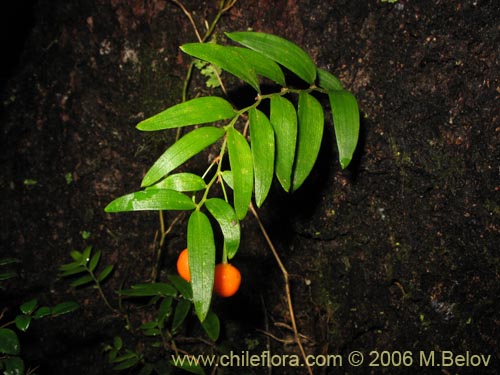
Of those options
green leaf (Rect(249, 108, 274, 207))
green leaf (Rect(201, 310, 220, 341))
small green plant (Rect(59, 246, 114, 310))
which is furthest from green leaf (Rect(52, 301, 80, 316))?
green leaf (Rect(249, 108, 274, 207))

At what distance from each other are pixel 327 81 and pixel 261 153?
1.28 feet

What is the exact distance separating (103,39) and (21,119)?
464 mm

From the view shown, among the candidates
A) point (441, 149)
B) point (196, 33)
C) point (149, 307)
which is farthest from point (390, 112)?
point (149, 307)

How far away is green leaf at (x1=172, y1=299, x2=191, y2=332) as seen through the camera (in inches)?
57.5

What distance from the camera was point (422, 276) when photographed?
1408 millimetres

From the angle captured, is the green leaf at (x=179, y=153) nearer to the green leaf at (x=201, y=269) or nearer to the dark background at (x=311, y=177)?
the green leaf at (x=201, y=269)

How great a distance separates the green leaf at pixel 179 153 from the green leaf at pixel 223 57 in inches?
6.0

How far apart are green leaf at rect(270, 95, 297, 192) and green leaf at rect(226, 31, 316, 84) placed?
0.12 metres

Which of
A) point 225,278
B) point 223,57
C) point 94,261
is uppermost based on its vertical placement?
point 223,57

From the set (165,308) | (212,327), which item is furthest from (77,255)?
(212,327)

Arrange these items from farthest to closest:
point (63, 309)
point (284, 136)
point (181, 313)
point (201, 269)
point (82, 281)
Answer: point (82, 281), point (181, 313), point (63, 309), point (284, 136), point (201, 269)

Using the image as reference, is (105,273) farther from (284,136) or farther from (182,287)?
(284,136)

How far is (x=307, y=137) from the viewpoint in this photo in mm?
1088

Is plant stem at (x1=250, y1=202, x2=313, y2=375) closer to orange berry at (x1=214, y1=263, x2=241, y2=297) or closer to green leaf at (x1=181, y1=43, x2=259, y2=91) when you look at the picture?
orange berry at (x1=214, y1=263, x2=241, y2=297)
